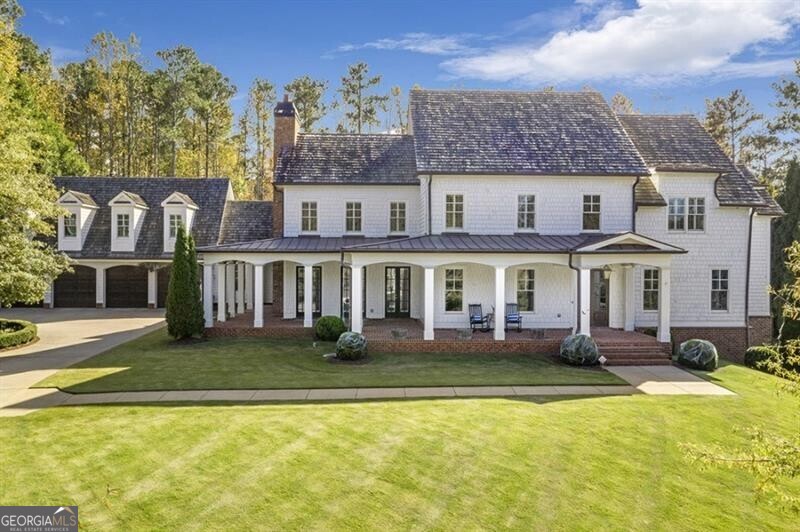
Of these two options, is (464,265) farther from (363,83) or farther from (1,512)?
(363,83)

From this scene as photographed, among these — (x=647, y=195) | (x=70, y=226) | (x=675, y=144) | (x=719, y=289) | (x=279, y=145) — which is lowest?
(x=719, y=289)

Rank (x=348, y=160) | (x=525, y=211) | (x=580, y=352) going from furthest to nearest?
(x=348, y=160), (x=525, y=211), (x=580, y=352)

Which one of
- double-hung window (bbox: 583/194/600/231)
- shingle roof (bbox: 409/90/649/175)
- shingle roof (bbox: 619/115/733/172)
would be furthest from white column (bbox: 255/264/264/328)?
shingle roof (bbox: 619/115/733/172)

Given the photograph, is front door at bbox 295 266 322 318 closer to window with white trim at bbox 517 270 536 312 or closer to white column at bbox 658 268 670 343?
window with white trim at bbox 517 270 536 312

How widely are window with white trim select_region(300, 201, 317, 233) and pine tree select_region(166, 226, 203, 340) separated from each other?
5.38m

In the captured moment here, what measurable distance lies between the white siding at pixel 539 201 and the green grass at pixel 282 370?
604 cm

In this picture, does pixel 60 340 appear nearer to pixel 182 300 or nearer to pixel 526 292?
pixel 182 300

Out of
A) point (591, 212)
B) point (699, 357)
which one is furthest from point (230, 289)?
point (699, 357)

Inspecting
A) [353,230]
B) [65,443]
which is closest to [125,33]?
[353,230]

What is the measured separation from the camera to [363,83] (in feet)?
150

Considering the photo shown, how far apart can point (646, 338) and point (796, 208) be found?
22151 millimetres

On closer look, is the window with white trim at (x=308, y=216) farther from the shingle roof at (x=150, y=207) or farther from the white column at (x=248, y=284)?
the shingle roof at (x=150, y=207)

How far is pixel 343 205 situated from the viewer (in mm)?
22812

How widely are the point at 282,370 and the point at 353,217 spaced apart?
9.82 meters
